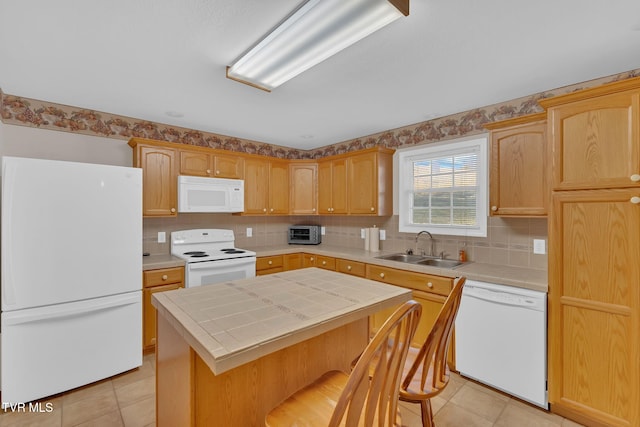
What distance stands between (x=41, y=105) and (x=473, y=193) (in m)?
4.20

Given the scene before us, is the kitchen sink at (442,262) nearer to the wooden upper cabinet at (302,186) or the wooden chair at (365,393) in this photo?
the wooden upper cabinet at (302,186)

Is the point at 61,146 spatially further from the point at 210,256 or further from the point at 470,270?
the point at 470,270

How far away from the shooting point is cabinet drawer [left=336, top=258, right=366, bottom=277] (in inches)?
127

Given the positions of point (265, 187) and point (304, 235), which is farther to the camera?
point (304, 235)

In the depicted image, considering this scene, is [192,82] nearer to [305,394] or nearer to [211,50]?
[211,50]

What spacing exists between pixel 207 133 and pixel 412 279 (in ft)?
9.73

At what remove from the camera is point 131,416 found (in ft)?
6.59

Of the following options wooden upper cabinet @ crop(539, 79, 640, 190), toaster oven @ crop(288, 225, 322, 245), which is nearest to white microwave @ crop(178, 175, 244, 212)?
toaster oven @ crop(288, 225, 322, 245)

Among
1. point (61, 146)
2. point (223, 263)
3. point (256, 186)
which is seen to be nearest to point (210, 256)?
point (223, 263)

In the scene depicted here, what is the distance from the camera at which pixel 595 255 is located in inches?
72.5

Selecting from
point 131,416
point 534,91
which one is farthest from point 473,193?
point 131,416

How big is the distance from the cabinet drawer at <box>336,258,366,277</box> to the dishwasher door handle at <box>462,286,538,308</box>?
1.11m

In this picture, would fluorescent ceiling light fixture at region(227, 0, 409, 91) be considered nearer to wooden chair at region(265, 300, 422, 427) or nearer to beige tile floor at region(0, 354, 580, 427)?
wooden chair at region(265, 300, 422, 427)

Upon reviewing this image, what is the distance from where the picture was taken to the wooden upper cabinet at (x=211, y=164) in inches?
129
